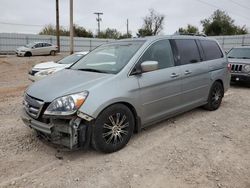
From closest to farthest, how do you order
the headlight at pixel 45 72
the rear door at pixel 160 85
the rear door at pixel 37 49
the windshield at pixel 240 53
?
the rear door at pixel 160 85 → the headlight at pixel 45 72 → the windshield at pixel 240 53 → the rear door at pixel 37 49

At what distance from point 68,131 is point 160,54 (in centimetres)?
223

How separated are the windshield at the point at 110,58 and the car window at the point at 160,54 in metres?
0.21

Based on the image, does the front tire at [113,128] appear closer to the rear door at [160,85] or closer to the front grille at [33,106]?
the rear door at [160,85]

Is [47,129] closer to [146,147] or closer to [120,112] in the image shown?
[120,112]

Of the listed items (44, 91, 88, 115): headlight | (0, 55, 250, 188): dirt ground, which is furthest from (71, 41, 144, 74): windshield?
(0, 55, 250, 188): dirt ground

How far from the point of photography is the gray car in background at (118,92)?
336cm

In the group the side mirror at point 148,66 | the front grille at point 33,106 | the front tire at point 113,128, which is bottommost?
the front tire at point 113,128

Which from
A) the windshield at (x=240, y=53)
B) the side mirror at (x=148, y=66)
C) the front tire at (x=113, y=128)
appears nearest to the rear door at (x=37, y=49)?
the windshield at (x=240, y=53)

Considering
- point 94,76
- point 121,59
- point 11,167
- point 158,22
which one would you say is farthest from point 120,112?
point 158,22

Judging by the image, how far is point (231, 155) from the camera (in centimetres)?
369

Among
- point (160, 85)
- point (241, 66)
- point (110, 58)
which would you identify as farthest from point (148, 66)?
point (241, 66)

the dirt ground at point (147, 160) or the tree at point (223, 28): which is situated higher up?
the tree at point (223, 28)

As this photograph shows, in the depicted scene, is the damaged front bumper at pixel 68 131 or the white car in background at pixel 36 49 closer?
the damaged front bumper at pixel 68 131

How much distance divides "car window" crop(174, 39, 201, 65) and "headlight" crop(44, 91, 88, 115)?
233 cm
